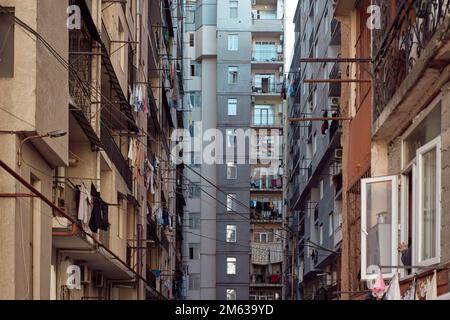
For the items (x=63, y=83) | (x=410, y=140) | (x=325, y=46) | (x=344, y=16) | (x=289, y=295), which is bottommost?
(x=289, y=295)

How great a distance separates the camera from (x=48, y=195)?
1825cm

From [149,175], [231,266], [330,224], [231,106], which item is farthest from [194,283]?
[149,175]

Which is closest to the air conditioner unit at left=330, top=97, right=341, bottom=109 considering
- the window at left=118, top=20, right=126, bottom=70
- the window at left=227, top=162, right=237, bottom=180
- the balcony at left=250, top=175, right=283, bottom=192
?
the window at left=118, top=20, right=126, bottom=70

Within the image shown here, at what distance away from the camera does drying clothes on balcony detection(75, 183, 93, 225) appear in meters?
21.0

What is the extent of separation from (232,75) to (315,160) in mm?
26720

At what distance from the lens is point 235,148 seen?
72500 millimetres

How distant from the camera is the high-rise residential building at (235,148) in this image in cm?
6962

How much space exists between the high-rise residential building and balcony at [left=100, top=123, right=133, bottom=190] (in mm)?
35980

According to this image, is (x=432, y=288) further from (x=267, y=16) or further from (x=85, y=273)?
(x=267, y=16)

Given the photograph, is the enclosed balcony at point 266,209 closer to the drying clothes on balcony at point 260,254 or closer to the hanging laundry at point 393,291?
the drying clothes on balcony at point 260,254

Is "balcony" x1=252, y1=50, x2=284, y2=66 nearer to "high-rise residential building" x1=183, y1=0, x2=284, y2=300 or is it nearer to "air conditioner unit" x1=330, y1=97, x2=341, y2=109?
"high-rise residential building" x1=183, y1=0, x2=284, y2=300

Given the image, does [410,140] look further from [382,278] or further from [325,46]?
[325,46]
